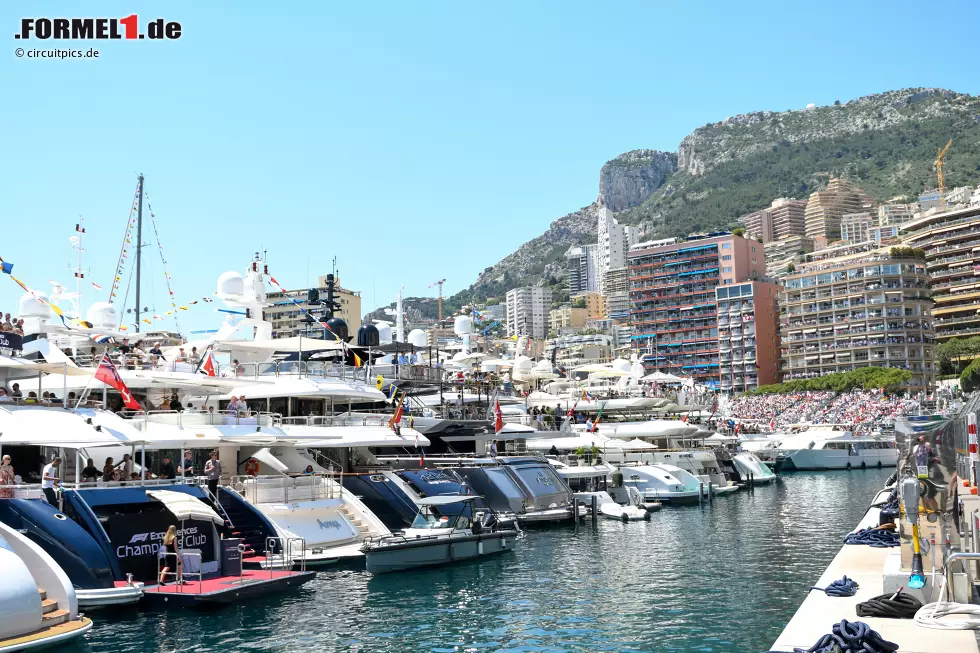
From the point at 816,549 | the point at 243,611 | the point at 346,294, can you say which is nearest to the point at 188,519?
the point at 243,611

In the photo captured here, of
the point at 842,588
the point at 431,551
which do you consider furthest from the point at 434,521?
the point at 842,588

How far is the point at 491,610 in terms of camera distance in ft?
76.3

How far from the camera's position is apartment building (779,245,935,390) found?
132500 millimetres

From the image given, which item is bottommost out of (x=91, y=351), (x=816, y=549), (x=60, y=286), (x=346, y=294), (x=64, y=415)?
(x=816, y=549)

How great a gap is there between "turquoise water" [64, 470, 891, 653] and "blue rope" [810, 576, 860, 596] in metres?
2.79

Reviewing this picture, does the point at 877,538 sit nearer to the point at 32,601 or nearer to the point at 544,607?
the point at 544,607

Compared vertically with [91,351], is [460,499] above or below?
below

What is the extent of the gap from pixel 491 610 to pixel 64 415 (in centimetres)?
1287

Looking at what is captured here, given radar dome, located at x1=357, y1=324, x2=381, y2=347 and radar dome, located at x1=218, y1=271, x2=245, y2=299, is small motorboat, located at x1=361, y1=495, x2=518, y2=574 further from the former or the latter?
radar dome, located at x1=357, y1=324, x2=381, y2=347

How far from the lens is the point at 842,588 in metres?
16.3

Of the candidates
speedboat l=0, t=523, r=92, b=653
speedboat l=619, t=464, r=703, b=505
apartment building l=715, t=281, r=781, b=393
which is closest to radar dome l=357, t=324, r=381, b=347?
speedboat l=619, t=464, r=703, b=505

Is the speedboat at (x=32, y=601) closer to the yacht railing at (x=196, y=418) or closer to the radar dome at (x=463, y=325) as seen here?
the yacht railing at (x=196, y=418)

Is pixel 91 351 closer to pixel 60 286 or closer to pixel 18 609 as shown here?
pixel 60 286

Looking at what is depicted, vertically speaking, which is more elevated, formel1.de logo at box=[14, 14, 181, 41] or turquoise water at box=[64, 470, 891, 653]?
formel1.de logo at box=[14, 14, 181, 41]
